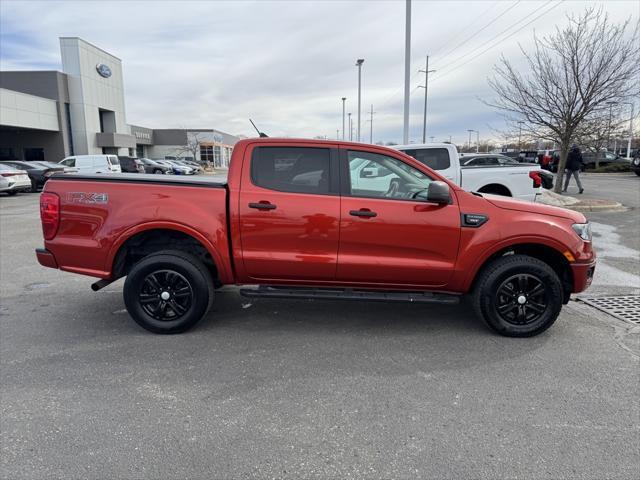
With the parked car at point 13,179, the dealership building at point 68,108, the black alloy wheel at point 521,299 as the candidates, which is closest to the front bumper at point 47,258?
the black alloy wheel at point 521,299

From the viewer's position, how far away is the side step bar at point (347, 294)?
4312 millimetres

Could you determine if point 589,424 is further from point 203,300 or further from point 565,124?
point 565,124

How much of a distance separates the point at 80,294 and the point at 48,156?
141 feet

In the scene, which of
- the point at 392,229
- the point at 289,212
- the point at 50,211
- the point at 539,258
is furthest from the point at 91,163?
the point at 539,258

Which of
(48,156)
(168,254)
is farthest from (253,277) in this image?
(48,156)

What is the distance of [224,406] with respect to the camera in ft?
10.4

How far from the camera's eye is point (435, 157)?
9.66 metres

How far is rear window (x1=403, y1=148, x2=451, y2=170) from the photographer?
31.3ft

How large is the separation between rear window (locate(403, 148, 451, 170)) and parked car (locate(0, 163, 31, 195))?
18.0 m

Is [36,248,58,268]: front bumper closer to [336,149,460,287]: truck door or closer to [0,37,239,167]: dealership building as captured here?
[336,149,460,287]: truck door

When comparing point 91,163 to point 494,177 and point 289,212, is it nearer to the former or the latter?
point 494,177

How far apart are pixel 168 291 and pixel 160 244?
0.57 metres

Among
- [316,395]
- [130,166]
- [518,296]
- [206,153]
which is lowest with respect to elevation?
[316,395]

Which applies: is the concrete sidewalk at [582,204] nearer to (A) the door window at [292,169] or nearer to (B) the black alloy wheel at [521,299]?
(B) the black alloy wheel at [521,299]
